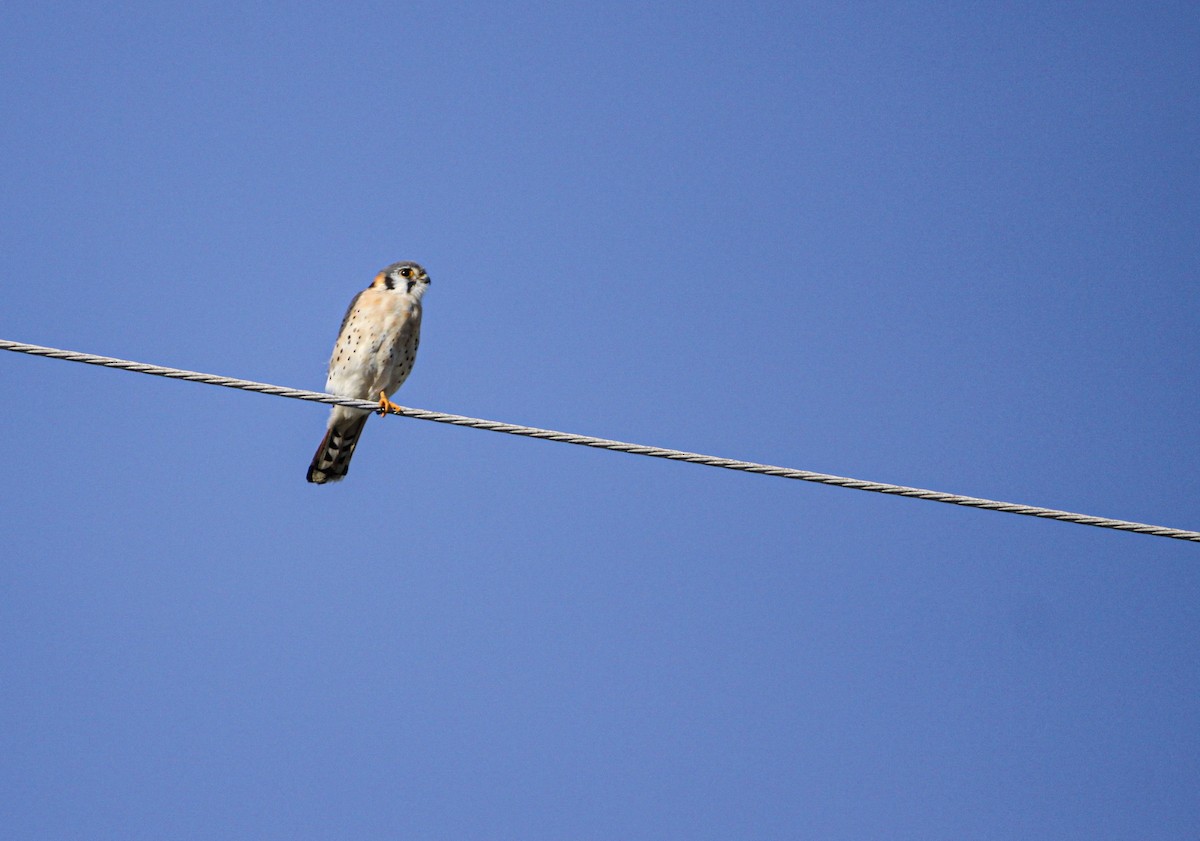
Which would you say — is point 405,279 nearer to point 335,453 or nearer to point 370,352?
point 370,352

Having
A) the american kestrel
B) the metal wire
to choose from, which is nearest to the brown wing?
the american kestrel

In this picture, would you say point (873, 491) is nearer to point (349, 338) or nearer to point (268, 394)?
point (268, 394)

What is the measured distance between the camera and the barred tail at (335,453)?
23.6ft

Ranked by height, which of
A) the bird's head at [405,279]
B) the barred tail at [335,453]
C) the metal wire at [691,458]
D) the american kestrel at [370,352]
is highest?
the bird's head at [405,279]

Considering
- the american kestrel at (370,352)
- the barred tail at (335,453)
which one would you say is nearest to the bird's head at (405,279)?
the american kestrel at (370,352)

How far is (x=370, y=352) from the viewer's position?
24.0 feet

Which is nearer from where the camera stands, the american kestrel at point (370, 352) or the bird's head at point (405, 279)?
the american kestrel at point (370, 352)

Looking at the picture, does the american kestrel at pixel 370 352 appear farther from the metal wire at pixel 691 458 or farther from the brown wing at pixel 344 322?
the metal wire at pixel 691 458

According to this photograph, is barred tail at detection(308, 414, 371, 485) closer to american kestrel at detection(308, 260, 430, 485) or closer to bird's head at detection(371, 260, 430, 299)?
Answer: american kestrel at detection(308, 260, 430, 485)

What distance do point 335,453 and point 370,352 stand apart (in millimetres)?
625

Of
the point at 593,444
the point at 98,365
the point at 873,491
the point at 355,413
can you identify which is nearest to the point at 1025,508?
the point at 873,491

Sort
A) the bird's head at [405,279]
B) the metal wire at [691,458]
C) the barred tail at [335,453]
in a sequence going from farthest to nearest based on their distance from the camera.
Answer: the bird's head at [405,279] → the barred tail at [335,453] → the metal wire at [691,458]

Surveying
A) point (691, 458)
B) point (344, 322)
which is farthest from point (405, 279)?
point (691, 458)

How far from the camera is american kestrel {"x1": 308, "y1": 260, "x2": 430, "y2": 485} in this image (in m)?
7.23
